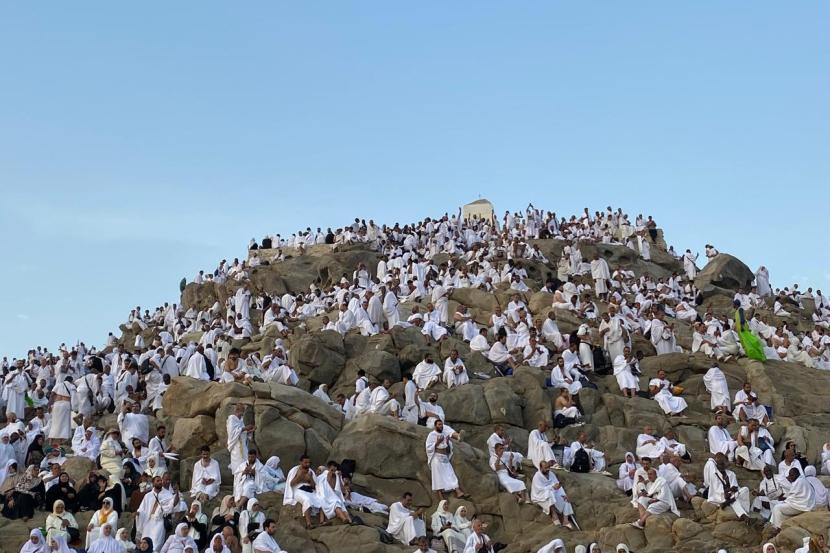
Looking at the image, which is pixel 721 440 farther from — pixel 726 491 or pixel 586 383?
pixel 586 383

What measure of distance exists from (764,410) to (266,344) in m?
15.3

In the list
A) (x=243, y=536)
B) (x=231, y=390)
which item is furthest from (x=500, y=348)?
(x=243, y=536)

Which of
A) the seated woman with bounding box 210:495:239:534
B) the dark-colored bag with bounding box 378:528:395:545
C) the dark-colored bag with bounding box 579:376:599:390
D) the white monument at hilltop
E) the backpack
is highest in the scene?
the white monument at hilltop

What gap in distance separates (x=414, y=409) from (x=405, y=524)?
5.25 metres

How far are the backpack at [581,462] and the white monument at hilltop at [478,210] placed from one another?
33.7 m

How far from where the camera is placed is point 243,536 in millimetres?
20781

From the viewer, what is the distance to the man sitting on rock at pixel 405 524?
72.0ft

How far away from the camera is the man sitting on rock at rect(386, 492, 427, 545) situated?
21.9 meters

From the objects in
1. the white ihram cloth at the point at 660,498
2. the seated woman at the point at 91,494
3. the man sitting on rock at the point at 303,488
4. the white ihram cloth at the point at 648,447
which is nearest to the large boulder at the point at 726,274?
the white ihram cloth at the point at 648,447

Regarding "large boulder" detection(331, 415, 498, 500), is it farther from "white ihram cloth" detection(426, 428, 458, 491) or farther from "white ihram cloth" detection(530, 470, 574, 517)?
"white ihram cloth" detection(530, 470, 574, 517)

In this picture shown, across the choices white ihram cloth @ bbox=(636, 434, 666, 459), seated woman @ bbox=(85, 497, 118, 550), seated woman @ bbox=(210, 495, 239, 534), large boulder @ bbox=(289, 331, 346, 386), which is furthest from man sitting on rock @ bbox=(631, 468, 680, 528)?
seated woman @ bbox=(85, 497, 118, 550)

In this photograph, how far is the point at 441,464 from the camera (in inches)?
949

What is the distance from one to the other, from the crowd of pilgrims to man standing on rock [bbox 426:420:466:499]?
5 centimetres

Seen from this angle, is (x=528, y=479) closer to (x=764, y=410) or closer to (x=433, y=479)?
(x=433, y=479)
